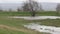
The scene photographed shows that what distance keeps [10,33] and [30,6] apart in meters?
29.9

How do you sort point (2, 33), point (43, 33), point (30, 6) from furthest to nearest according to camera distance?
1. point (30, 6)
2. point (43, 33)
3. point (2, 33)

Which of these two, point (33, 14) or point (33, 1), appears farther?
point (33, 1)

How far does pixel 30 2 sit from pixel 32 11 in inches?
99.9

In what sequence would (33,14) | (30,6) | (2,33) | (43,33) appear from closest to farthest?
(2,33)
(43,33)
(33,14)
(30,6)

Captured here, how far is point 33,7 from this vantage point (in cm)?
4388

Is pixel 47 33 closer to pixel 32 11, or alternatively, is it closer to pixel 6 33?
pixel 6 33

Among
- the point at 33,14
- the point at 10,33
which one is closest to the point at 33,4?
the point at 33,14

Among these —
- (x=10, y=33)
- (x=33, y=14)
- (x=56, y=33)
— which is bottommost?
(x=33, y=14)

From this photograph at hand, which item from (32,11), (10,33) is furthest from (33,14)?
(10,33)

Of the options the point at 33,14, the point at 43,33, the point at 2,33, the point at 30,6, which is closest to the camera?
the point at 2,33

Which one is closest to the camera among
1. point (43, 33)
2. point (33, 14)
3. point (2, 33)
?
point (2, 33)

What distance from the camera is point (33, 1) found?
4531 cm

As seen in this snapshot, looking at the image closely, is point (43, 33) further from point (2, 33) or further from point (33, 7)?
point (33, 7)

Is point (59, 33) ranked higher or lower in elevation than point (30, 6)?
higher
